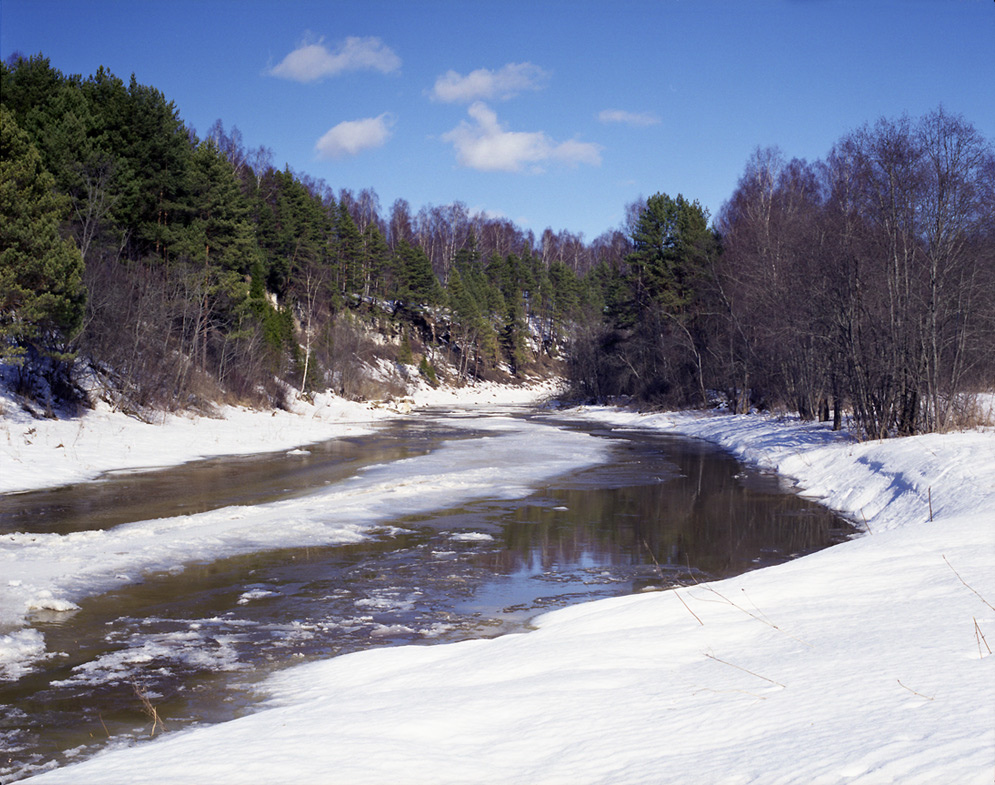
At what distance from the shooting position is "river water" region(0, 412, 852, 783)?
5918 mm

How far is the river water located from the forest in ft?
22.7

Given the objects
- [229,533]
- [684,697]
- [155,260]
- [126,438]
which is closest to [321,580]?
[229,533]

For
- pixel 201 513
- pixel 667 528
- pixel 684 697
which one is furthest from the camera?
pixel 201 513

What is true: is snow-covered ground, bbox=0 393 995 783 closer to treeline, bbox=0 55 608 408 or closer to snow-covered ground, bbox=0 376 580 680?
snow-covered ground, bbox=0 376 580 680

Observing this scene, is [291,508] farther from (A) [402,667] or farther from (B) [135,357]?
(B) [135,357]

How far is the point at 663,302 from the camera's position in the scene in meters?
49.1

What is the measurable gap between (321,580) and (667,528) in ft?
21.5

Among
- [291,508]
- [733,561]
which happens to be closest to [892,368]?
[733,561]

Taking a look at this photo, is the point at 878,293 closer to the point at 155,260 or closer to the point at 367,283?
the point at 155,260

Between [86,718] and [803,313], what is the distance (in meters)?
25.7

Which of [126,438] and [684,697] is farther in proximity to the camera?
[126,438]

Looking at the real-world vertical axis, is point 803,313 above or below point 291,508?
above

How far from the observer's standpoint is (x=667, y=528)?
13531mm

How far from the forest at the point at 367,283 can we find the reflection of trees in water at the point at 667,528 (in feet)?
24.0
